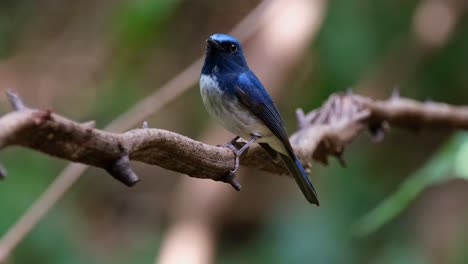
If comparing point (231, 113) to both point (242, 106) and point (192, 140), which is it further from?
point (192, 140)

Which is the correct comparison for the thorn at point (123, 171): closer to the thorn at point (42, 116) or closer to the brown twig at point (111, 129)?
the thorn at point (42, 116)

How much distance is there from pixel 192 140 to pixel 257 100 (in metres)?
1.12

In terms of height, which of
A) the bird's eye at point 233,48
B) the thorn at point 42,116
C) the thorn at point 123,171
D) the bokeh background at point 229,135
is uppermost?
the thorn at point 42,116

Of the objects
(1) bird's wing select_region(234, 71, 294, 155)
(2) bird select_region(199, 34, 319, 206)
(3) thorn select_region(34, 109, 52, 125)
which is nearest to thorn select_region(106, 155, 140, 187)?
(3) thorn select_region(34, 109, 52, 125)

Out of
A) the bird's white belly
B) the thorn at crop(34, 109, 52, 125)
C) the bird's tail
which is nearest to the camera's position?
the thorn at crop(34, 109, 52, 125)

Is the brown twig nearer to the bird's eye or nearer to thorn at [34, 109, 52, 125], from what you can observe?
the bird's eye

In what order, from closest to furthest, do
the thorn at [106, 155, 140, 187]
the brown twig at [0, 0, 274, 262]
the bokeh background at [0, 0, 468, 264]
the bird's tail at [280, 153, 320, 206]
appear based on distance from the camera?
1. the thorn at [106, 155, 140, 187]
2. the brown twig at [0, 0, 274, 262]
3. the bird's tail at [280, 153, 320, 206]
4. the bokeh background at [0, 0, 468, 264]

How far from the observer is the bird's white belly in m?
3.13

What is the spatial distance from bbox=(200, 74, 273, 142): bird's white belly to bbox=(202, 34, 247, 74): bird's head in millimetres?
141

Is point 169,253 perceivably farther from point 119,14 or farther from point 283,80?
point 119,14

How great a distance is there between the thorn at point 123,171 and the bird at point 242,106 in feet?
4.30

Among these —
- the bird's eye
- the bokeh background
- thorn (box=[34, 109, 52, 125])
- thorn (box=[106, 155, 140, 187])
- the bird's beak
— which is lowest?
the bokeh background

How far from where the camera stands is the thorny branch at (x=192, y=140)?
1.53 meters

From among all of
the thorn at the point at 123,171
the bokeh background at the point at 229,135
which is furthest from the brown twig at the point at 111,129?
the thorn at the point at 123,171
